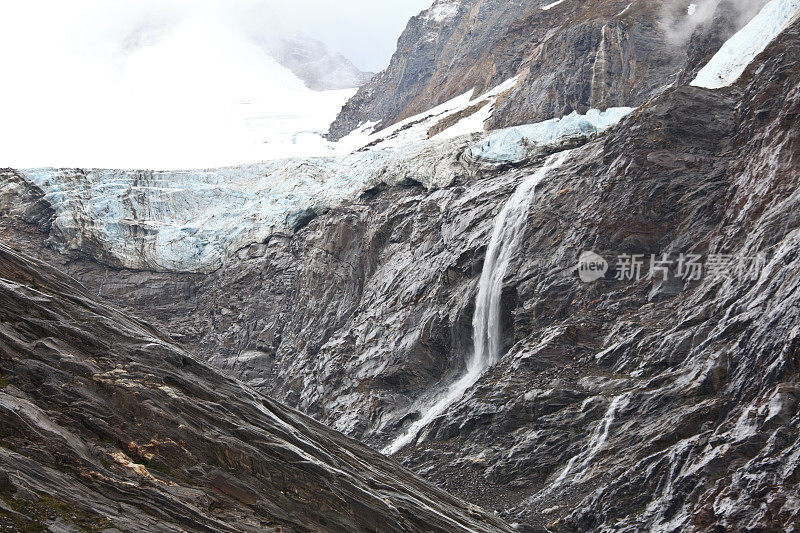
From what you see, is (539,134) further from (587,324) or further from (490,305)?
(587,324)

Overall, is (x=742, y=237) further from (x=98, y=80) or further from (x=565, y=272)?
(x=98, y=80)

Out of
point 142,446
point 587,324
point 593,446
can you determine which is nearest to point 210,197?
point 587,324

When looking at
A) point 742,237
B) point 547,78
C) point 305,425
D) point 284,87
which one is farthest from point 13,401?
point 284,87

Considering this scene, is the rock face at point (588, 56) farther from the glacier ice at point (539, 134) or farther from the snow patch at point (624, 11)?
the glacier ice at point (539, 134)

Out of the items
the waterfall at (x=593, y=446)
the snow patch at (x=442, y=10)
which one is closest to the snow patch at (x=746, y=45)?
the waterfall at (x=593, y=446)

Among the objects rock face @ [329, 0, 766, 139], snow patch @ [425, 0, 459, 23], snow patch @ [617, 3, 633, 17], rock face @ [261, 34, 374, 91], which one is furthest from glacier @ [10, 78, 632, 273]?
rock face @ [261, 34, 374, 91]

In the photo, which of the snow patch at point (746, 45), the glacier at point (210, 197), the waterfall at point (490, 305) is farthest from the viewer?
the glacier at point (210, 197)

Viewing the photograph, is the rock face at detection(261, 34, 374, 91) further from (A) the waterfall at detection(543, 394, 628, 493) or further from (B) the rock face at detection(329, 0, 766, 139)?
(A) the waterfall at detection(543, 394, 628, 493)
